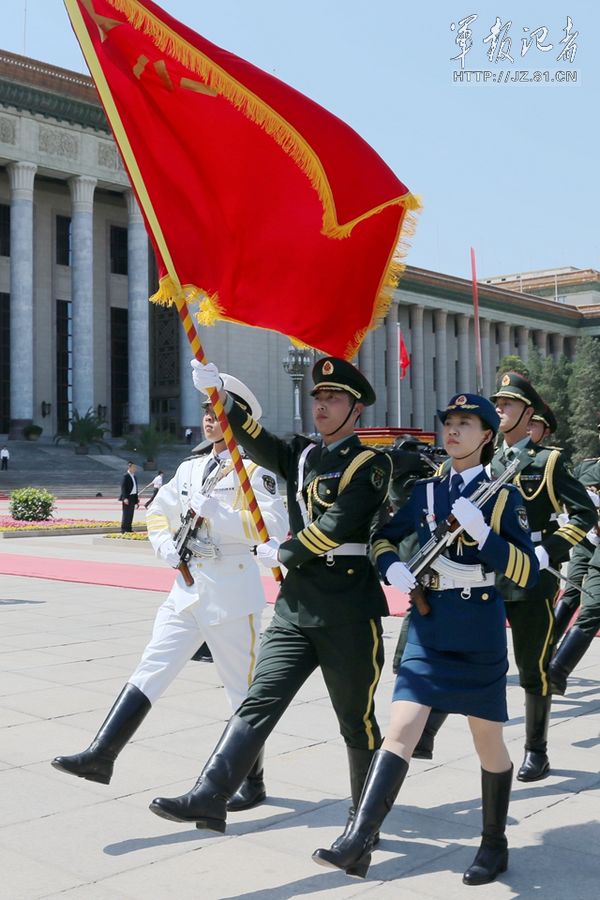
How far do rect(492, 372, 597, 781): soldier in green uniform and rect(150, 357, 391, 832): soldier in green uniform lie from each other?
4.01 feet

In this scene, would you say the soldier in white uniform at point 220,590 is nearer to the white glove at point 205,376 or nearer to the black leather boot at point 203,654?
the white glove at point 205,376

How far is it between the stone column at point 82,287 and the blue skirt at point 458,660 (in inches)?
1955

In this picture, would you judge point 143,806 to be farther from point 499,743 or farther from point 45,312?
point 45,312

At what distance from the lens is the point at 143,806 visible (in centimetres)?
493

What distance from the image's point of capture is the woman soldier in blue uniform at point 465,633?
3.97 meters

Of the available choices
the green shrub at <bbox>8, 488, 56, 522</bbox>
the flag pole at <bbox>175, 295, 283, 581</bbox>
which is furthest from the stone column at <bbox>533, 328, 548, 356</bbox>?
the flag pole at <bbox>175, 295, 283, 581</bbox>

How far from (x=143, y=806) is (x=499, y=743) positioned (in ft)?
5.91

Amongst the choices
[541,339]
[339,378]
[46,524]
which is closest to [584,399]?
[541,339]

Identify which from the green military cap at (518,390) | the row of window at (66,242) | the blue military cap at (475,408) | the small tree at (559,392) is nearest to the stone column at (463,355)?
the small tree at (559,392)

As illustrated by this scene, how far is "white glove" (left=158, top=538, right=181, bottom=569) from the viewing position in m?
5.07

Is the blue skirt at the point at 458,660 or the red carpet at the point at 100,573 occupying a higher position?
the blue skirt at the point at 458,660

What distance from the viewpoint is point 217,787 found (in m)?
4.05

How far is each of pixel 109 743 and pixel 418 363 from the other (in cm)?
7234

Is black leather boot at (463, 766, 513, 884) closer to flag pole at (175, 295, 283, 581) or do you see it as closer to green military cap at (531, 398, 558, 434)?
flag pole at (175, 295, 283, 581)
